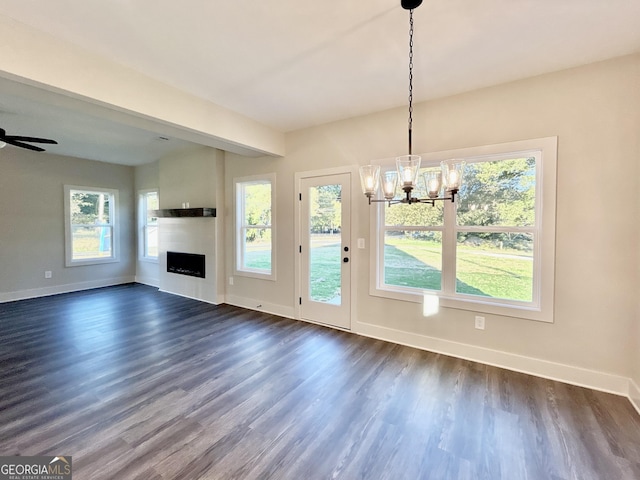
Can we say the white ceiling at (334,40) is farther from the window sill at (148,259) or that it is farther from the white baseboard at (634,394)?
the window sill at (148,259)

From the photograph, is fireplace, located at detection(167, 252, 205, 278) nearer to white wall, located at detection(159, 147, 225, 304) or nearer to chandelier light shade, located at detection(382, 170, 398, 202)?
white wall, located at detection(159, 147, 225, 304)

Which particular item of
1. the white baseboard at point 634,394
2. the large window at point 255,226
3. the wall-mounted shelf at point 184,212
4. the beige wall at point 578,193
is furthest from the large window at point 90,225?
the white baseboard at point 634,394

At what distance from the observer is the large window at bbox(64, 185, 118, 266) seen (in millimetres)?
5879

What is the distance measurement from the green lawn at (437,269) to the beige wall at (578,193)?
0.86 ft

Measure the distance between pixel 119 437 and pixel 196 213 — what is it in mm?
3646

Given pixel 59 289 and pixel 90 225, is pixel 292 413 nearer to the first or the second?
pixel 59 289

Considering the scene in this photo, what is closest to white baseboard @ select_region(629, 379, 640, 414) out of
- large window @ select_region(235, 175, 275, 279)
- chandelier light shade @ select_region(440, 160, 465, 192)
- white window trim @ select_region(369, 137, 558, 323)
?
white window trim @ select_region(369, 137, 558, 323)

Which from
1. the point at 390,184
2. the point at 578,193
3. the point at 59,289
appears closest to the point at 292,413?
the point at 390,184

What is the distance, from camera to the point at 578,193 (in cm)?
250

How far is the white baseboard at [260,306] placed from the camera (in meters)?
4.36

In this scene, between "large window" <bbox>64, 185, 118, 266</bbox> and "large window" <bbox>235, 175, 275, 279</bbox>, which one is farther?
"large window" <bbox>64, 185, 118, 266</bbox>

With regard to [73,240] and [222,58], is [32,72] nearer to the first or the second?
[222,58]

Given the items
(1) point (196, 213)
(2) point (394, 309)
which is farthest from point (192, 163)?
(2) point (394, 309)
